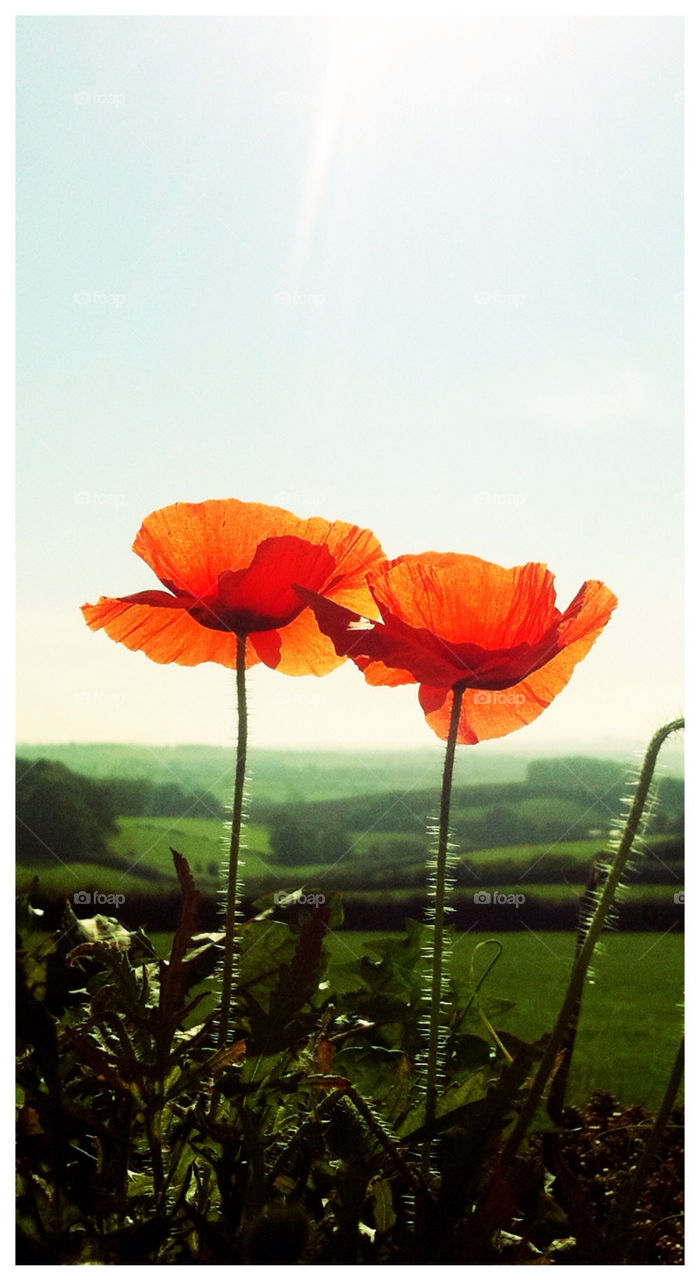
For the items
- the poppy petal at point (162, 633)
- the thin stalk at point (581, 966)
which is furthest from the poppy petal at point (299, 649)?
the thin stalk at point (581, 966)

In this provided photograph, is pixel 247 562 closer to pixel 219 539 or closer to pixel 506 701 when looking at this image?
pixel 219 539

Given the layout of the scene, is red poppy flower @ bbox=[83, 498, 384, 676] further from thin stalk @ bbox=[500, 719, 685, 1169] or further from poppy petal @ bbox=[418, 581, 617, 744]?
thin stalk @ bbox=[500, 719, 685, 1169]

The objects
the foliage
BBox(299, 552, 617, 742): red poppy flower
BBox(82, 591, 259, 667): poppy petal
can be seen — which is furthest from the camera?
BBox(82, 591, 259, 667): poppy petal

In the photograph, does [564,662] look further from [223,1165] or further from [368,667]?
[223,1165]

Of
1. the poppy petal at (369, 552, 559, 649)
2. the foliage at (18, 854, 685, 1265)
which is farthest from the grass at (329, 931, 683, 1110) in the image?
the poppy petal at (369, 552, 559, 649)

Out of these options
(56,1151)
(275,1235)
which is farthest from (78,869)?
(275,1235)
